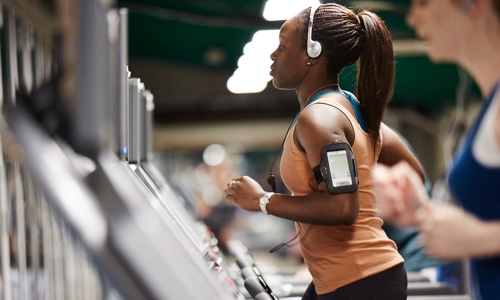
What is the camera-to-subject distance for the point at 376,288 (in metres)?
1.43

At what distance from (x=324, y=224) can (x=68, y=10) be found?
2.38 feet

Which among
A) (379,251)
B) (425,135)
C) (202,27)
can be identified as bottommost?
(425,135)

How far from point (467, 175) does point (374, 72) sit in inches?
23.3

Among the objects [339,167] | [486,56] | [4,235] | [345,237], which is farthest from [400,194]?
[4,235]

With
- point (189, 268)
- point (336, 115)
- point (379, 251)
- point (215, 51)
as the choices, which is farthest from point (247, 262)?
point (215, 51)

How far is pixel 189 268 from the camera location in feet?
2.74

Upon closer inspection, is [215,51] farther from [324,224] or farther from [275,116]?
[324,224]

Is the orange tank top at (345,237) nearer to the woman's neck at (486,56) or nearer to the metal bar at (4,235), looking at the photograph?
the woman's neck at (486,56)

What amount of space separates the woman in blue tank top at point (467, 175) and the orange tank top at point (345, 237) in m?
0.40

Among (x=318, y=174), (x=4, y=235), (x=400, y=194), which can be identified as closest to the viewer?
(x=400, y=194)

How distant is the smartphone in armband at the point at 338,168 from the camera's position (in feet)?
4.37

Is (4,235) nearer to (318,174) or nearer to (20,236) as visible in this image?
(20,236)

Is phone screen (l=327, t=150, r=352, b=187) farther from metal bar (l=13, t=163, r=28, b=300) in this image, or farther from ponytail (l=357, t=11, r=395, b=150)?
metal bar (l=13, t=163, r=28, b=300)

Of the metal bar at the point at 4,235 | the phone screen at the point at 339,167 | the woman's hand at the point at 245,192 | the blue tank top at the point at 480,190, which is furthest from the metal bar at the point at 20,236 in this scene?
the blue tank top at the point at 480,190
